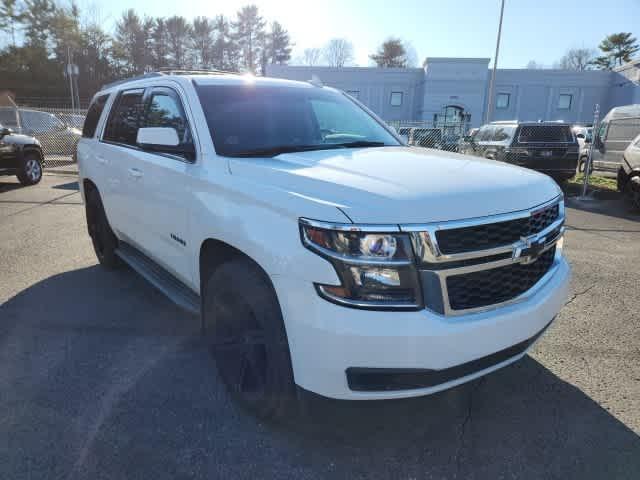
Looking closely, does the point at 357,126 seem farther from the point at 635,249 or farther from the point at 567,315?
the point at 635,249

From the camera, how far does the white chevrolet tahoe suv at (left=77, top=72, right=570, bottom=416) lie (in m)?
1.80

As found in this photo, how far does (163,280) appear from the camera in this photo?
3.37 m

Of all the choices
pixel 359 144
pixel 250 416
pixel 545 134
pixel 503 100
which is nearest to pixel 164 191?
pixel 359 144

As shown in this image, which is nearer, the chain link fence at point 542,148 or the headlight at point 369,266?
the headlight at point 369,266

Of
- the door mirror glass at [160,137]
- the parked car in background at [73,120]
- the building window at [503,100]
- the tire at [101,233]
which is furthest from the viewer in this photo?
the building window at [503,100]

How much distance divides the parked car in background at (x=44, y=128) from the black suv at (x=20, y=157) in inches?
215

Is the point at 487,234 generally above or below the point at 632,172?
above

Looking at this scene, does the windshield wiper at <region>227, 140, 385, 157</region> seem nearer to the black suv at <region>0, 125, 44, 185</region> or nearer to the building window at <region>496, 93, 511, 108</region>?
the black suv at <region>0, 125, 44, 185</region>

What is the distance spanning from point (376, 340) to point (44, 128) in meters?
19.0

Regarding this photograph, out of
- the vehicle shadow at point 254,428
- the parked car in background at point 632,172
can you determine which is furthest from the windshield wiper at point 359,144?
the parked car in background at point 632,172

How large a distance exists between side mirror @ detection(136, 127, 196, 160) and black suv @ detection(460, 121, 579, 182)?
10251 millimetres

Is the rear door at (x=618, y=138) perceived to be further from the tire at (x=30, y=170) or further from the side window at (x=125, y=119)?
the tire at (x=30, y=170)

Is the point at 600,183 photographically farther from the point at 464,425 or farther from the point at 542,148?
the point at 464,425

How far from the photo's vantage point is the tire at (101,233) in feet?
15.1
